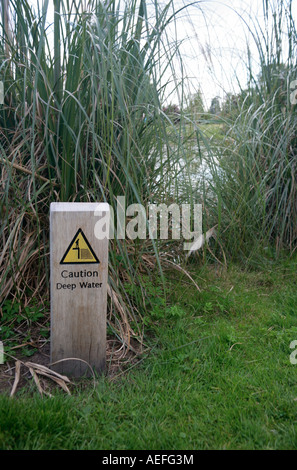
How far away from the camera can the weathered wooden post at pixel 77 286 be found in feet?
6.64

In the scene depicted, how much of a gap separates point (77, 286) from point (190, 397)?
0.71m

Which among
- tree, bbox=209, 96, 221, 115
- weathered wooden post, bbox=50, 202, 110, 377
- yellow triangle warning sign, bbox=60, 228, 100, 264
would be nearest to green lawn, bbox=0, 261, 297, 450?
weathered wooden post, bbox=50, 202, 110, 377

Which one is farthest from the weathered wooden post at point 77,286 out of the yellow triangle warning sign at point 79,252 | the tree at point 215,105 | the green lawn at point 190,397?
the tree at point 215,105

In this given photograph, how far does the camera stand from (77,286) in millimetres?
2062

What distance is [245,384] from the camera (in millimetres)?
2066

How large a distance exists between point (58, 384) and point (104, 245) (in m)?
0.67

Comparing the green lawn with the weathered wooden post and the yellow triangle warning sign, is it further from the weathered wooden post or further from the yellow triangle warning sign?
the yellow triangle warning sign

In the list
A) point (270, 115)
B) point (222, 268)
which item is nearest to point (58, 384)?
point (222, 268)

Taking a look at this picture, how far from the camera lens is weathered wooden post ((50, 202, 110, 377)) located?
6.64 feet

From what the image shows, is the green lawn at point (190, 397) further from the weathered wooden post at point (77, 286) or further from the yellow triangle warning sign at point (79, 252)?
the yellow triangle warning sign at point (79, 252)

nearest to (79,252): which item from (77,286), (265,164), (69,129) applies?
(77,286)
